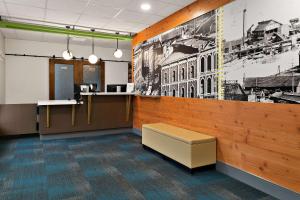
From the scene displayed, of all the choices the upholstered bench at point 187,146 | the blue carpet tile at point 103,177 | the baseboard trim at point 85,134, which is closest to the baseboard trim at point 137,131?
the baseboard trim at point 85,134

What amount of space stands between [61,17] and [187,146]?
4140mm

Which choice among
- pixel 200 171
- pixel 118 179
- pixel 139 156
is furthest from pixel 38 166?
pixel 200 171

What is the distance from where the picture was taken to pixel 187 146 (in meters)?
3.59

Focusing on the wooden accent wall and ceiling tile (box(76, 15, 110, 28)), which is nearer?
the wooden accent wall

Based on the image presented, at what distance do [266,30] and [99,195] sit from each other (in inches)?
121

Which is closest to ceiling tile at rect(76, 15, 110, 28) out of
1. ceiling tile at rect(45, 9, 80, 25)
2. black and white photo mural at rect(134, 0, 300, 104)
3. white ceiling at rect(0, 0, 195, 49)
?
white ceiling at rect(0, 0, 195, 49)

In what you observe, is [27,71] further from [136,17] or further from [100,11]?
[136,17]

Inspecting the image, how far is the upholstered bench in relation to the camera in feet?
11.7

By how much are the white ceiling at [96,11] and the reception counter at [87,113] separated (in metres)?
1.93

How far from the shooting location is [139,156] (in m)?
4.51

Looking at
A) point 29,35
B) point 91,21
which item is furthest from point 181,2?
point 29,35

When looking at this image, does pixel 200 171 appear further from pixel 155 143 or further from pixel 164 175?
pixel 155 143

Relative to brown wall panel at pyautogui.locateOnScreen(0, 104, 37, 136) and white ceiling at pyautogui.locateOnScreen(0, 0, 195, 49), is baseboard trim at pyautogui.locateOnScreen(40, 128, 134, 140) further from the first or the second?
white ceiling at pyautogui.locateOnScreen(0, 0, 195, 49)

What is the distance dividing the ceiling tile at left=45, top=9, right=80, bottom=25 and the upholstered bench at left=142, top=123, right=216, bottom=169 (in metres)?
3.25
